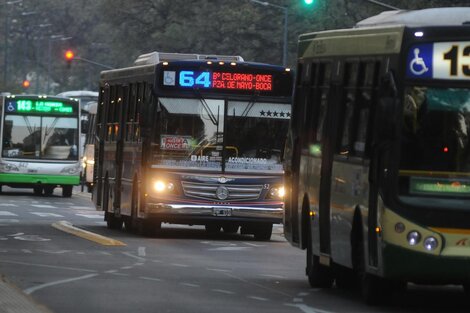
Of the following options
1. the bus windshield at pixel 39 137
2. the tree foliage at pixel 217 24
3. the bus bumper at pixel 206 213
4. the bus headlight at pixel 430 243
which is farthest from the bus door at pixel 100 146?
the tree foliage at pixel 217 24

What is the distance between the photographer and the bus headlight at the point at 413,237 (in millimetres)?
14219

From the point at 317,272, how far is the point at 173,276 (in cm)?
205

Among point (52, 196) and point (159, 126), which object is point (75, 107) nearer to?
point (52, 196)

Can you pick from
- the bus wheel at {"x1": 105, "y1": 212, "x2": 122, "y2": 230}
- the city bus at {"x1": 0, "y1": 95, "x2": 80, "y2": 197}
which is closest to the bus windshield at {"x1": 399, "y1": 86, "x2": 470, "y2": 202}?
the bus wheel at {"x1": 105, "y1": 212, "x2": 122, "y2": 230}

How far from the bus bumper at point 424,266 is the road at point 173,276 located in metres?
0.87

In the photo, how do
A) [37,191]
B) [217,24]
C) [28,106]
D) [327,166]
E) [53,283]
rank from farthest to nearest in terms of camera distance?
[217,24] → [37,191] → [28,106] → [53,283] → [327,166]

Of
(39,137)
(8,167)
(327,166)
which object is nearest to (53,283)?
(327,166)

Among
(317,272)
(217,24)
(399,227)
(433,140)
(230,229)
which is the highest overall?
(217,24)

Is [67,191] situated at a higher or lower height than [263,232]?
lower

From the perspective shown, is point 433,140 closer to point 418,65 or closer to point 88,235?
point 418,65

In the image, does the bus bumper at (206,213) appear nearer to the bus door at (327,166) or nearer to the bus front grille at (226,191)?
A: the bus front grille at (226,191)

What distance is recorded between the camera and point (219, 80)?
88.6ft

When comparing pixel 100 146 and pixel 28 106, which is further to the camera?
pixel 28 106

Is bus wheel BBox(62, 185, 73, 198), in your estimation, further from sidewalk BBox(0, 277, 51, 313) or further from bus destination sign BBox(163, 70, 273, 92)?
sidewalk BBox(0, 277, 51, 313)
